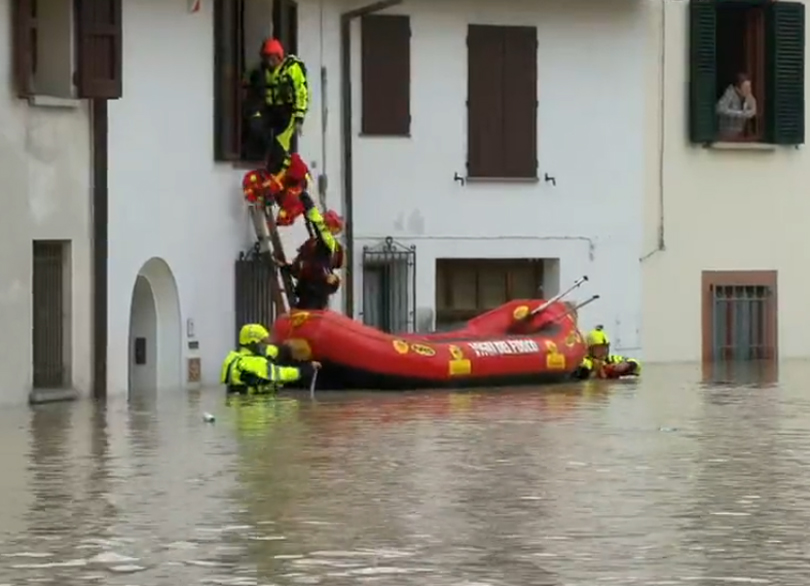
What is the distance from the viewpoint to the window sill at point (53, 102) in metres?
24.9

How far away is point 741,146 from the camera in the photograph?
34.6m

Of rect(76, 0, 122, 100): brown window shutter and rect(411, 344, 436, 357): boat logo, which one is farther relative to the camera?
rect(411, 344, 436, 357): boat logo

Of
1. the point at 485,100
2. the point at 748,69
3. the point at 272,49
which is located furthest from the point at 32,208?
the point at 748,69

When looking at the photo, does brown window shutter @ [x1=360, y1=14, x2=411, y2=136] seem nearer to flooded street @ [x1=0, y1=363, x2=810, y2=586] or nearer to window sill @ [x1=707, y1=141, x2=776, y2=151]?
window sill @ [x1=707, y1=141, x2=776, y2=151]

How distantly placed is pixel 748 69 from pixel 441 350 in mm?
9455

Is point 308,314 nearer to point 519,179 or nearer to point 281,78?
point 281,78

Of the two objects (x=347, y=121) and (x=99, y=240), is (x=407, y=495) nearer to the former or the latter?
(x=99, y=240)

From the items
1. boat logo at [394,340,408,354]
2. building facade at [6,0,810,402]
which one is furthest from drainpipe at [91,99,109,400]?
boat logo at [394,340,408,354]

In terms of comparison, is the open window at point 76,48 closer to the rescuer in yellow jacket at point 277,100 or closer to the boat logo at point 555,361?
the rescuer in yellow jacket at point 277,100

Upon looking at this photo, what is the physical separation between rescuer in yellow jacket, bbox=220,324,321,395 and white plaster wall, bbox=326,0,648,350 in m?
5.17

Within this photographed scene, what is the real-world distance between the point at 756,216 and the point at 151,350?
1022 centimetres

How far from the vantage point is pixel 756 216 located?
3466 cm

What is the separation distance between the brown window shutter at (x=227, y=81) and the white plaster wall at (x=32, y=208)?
123 inches

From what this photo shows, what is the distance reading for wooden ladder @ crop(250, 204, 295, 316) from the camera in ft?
96.0
